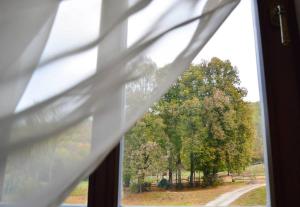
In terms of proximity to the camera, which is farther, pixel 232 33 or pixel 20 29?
pixel 232 33

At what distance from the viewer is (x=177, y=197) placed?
2.44 feet

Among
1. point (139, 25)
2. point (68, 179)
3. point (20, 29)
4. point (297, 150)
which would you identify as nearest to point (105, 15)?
point (139, 25)

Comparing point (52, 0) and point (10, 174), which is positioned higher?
point (52, 0)

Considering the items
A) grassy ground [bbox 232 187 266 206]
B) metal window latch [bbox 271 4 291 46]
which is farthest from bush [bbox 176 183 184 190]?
metal window latch [bbox 271 4 291 46]

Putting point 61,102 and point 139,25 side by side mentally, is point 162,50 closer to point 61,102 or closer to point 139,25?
point 139,25

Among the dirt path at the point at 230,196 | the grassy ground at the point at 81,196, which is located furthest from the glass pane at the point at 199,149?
the grassy ground at the point at 81,196

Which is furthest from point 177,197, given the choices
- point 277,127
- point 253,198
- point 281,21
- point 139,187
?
point 281,21

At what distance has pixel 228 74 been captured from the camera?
0.83 m

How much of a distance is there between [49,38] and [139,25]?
0.23 meters

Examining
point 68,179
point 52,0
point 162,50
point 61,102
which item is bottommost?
point 68,179

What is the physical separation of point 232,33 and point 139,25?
0.41m

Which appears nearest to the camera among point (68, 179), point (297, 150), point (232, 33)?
point (68, 179)

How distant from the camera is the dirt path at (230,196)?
0.74 metres

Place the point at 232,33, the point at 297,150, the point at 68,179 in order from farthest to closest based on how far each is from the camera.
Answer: the point at 232,33, the point at 297,150, the point at 68,179
